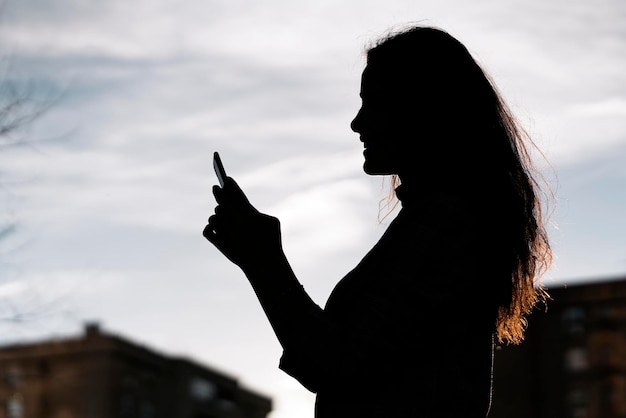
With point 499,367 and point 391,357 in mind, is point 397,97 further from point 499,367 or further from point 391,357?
point 499,367

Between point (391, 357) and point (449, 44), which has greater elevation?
point (449, 44)

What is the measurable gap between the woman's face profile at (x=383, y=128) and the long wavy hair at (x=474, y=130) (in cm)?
2

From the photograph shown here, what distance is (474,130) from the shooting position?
2.03 m

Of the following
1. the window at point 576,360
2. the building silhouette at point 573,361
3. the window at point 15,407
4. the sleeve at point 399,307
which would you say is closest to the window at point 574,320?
the building silhouette at point 573,361

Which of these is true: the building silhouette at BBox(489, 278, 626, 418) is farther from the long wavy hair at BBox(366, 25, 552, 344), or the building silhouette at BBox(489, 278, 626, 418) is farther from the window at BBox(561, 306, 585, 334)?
the long wavy hair at BBox(366, 25, 552, 344)

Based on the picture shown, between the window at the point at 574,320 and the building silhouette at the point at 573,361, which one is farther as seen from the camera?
the window at the point at 574,320

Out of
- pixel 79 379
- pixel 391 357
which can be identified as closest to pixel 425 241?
pixel 391 357

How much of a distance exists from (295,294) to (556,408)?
178 ft

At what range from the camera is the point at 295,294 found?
1.82 meters

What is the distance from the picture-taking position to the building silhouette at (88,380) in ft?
192

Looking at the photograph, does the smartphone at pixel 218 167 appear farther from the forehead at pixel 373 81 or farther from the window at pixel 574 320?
the window at pixel 574 320

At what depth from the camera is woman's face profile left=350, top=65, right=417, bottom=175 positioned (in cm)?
203

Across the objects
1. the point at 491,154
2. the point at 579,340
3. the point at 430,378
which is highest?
the point at 579,340

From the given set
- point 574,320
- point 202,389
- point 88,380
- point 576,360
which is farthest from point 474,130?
point 202,389
